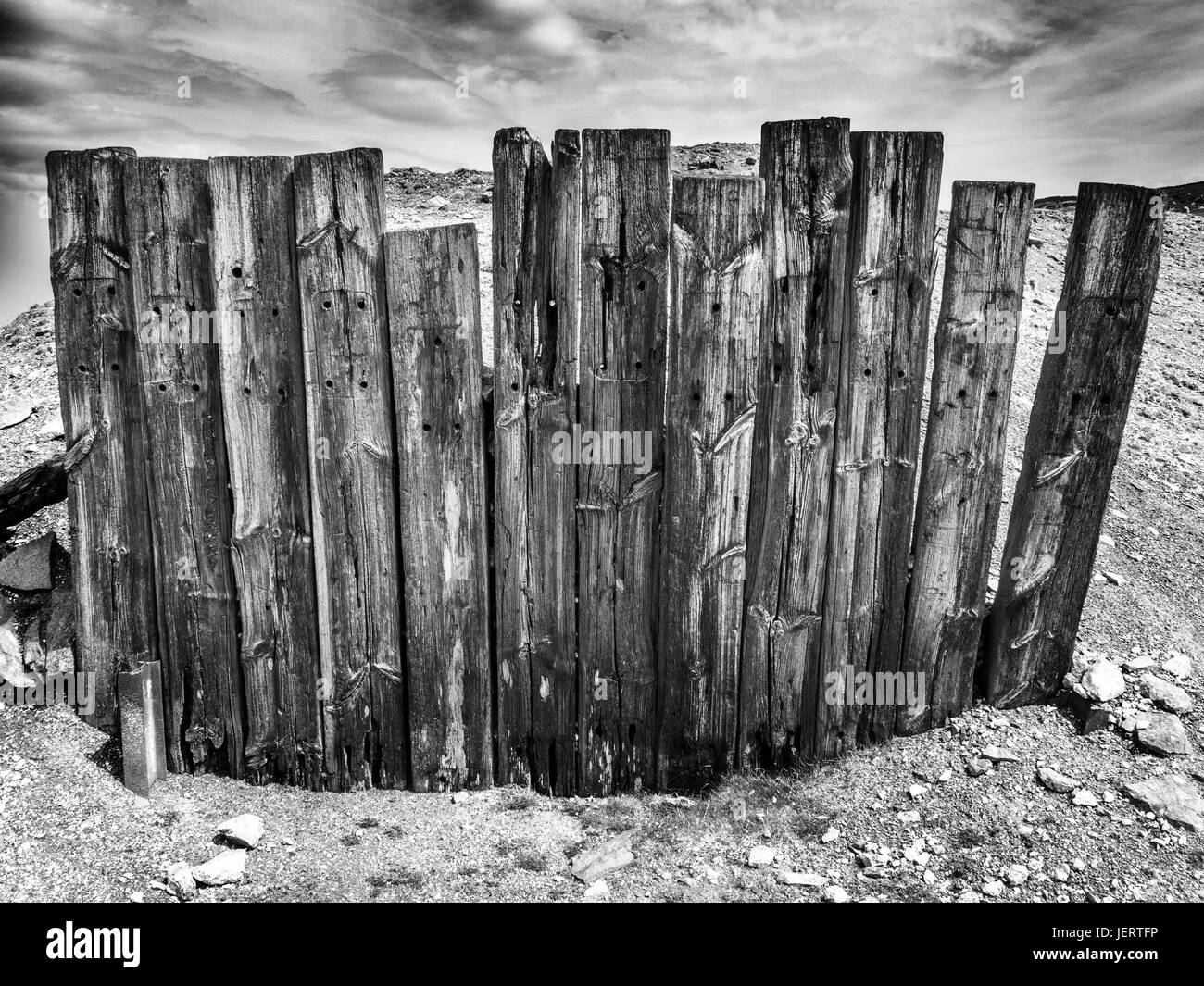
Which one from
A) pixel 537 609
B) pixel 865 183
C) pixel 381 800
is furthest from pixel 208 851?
pixel 865 183

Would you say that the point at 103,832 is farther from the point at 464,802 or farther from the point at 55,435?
the point at 55,435

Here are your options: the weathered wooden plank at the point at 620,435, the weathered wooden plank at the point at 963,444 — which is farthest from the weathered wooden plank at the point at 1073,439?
the weathered wooden plank at the point at 620,435

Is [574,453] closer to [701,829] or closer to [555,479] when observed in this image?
[555,479]

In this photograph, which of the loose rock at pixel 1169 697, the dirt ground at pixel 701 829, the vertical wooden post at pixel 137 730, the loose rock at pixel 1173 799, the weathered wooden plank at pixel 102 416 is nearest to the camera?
the dirt ground at pixel 701 829

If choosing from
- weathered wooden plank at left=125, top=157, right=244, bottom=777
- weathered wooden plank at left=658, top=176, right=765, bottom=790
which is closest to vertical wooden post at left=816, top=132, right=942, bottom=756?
weathered wooden plank at left=658, top=176, right=765, bottom=790

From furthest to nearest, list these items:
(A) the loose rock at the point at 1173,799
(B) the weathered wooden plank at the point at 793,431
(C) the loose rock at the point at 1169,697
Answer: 1. (C) the loose rock at the point at 1169,697
2. (A) the loose rock at the point at 1173,799
3. (B) the weathered wooden plank at the point at 793,431

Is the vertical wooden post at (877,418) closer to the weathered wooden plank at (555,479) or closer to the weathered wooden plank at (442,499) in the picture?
the weathered wooden plank at (555,479)

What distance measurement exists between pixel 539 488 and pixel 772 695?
1540 millimetres

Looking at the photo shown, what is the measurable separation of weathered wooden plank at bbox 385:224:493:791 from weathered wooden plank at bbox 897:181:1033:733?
2.14 meters

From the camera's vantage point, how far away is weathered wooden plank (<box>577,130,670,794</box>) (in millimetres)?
3732

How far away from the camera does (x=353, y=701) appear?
4316mm

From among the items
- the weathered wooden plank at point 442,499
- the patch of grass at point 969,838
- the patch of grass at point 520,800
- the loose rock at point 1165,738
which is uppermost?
the weathered wooden plank at point 442,499

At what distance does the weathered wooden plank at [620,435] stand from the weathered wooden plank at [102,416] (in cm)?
216

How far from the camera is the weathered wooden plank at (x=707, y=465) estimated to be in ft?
12.4
